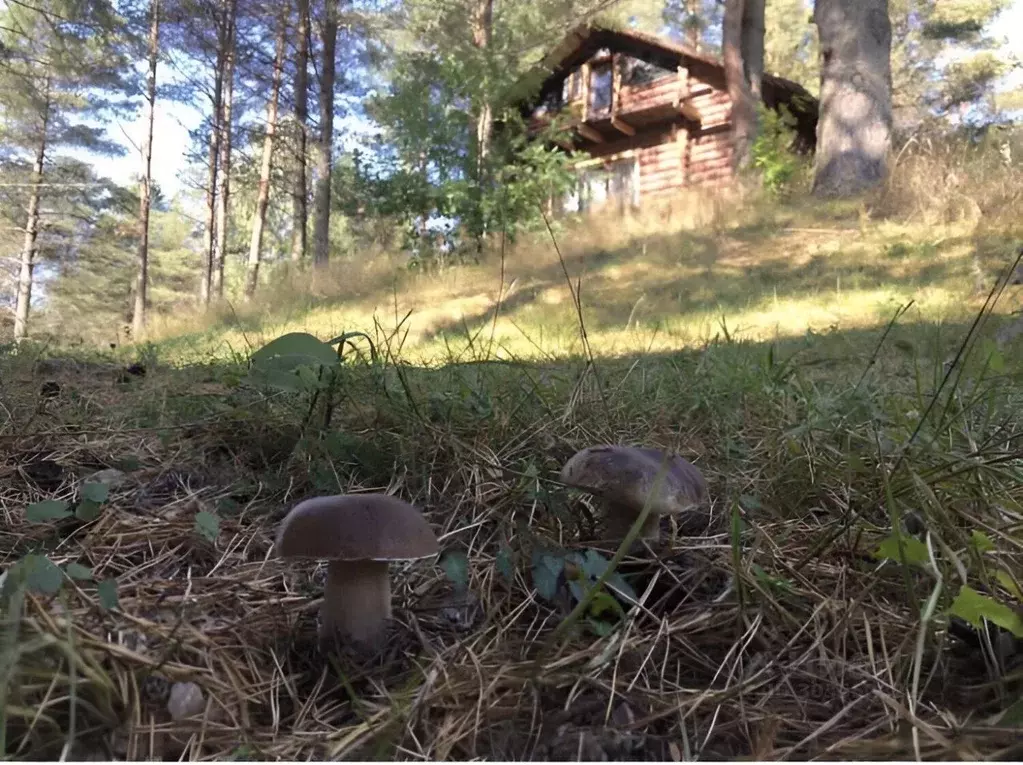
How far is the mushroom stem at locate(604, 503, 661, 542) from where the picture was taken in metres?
1.10

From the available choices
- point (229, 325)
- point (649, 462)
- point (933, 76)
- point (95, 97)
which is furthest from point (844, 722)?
point (933, 76)

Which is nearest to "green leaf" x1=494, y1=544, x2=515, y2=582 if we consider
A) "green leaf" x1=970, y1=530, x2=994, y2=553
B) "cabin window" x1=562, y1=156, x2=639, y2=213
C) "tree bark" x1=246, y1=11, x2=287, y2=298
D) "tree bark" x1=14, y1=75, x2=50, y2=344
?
"green leaf" x1=970, y1=530, x2=994, y2=553

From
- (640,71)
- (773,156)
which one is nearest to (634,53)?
(640,71)

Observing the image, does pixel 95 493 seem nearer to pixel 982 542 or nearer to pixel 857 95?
pixel 982 542

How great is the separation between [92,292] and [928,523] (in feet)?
106

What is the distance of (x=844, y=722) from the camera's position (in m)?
0.79

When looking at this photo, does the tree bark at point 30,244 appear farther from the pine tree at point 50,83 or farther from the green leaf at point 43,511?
the green leaf at point 43,511

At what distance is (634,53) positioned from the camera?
17141 mm

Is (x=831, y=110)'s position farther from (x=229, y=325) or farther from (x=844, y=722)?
(x=844, y=722)

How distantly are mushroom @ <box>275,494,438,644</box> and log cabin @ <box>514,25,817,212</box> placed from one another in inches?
593

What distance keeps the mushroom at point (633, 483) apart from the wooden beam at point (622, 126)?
18.0m

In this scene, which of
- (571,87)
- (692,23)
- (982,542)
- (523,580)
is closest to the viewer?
(982,542)

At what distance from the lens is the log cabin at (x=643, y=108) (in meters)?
16.0

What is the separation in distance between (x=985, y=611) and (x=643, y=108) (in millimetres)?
17924
